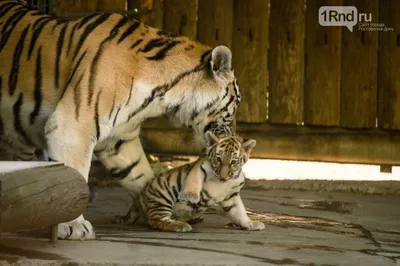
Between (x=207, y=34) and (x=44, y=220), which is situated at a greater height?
(x=207, y=34)

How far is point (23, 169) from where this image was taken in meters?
4.95

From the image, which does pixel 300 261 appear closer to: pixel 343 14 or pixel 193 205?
pixel 193 205

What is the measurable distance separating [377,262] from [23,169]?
1.81 metres

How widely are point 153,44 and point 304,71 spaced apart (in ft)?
8.94

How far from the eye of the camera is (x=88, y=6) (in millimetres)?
8672

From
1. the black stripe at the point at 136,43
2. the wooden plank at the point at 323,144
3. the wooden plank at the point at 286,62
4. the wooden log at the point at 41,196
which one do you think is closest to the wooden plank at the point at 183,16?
the wooden plank at the point at 286,62

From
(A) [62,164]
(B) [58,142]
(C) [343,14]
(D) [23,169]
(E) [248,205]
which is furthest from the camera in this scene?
(C) [343,14]

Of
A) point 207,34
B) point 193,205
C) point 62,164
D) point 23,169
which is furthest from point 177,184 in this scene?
point 207,34

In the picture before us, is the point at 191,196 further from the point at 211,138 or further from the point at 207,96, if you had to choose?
the point at 207,96

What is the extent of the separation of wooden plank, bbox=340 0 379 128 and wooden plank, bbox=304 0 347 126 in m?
0.06

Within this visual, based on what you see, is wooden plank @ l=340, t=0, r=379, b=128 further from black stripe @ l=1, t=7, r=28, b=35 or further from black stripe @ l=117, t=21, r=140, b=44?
black stripe @ l=1, t=7, r=28, b=35

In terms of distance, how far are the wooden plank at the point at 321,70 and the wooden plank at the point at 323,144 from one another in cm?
12

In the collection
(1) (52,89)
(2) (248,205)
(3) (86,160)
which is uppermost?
(1) (52,89)

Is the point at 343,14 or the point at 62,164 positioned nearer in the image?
the point at 62,164
